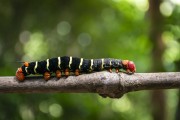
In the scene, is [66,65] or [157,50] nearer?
[66,65]

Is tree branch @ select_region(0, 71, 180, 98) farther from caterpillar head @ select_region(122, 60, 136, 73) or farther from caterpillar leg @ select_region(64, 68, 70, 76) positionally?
caterpillar head @ select_region(122, 60, 136, 73)

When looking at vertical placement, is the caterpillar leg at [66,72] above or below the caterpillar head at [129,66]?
below

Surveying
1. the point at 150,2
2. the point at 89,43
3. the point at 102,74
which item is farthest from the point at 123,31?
the point at 102,74

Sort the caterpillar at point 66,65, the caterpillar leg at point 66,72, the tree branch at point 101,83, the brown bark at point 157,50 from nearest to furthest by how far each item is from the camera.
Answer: the tree branch at point 101,83, the caterpillar leg at point 66,72, the caterpillar at point 66,65, the brown bark at point 157,50

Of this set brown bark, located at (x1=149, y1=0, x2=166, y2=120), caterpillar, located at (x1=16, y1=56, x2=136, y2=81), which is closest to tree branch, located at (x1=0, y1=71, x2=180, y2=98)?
caterpillar, located at (x1=16, y1=56, x2=136, y2=81)

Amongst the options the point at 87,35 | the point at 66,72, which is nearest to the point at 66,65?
the point at 66,72

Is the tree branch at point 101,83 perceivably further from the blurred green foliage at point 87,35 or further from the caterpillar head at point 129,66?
the blurred green foliage at point 87,35

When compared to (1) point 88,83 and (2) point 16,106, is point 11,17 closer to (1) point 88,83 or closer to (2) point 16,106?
(2) point 16,106

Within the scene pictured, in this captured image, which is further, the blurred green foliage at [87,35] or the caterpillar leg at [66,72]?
the blurred green foliage at [87,35]

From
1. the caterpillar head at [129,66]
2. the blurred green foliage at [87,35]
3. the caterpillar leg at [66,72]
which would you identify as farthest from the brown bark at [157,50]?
the caterpillar leg at [66,72]

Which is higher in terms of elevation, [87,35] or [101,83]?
[87,35]

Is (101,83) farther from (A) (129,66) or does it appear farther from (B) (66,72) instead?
(A) (129,66)
